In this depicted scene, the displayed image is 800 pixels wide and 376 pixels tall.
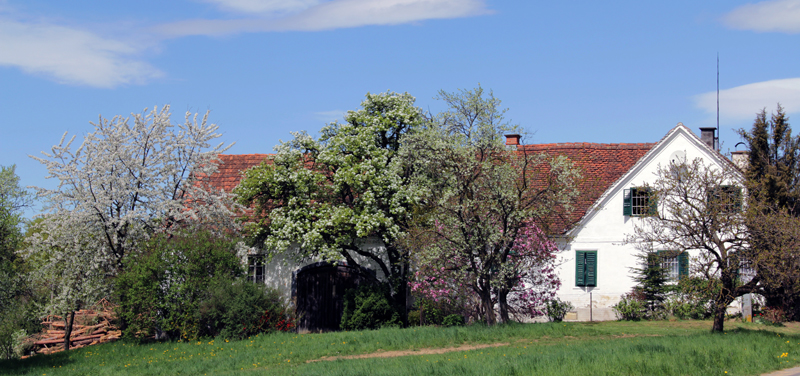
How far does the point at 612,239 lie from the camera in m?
25.0

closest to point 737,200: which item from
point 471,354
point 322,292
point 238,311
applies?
point 471,354

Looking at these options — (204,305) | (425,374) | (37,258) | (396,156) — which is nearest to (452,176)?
(396,156)

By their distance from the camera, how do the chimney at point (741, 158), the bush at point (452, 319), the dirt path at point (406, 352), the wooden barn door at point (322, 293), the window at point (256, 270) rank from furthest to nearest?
the window at point (256, 270) → the chimney at point (741, 158) → the wooden barn door at point (322, 293) → the bush at point (452, 319) → the dirt path at point (406, 352)

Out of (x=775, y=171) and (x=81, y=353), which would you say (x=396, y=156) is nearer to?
(x=81, y=353)

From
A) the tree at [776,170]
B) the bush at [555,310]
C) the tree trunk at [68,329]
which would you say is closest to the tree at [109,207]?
the tree trunk at [68,329]

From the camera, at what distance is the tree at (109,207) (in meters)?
22.6

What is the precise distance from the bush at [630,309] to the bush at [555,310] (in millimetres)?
1968

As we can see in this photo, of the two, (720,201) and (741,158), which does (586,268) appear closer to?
(720,201)

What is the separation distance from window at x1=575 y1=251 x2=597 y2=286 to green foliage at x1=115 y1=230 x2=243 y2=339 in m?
12.9

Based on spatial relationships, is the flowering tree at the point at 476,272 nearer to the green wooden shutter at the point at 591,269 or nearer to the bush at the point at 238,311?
the green wooden shutter at the point at 591,269

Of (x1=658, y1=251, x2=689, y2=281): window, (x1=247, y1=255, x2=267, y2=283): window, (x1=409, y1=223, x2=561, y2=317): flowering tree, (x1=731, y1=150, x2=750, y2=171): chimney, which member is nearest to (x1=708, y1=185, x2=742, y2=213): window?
(x1=409, y1=223, x2=561, y2=317): flowering tree

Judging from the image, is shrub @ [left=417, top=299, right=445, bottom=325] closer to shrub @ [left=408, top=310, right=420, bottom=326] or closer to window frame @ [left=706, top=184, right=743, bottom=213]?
shrub @ [left=408, top=310, right=420, bottom=326]

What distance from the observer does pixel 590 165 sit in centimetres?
2767

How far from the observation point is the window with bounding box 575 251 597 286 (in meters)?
24.8
